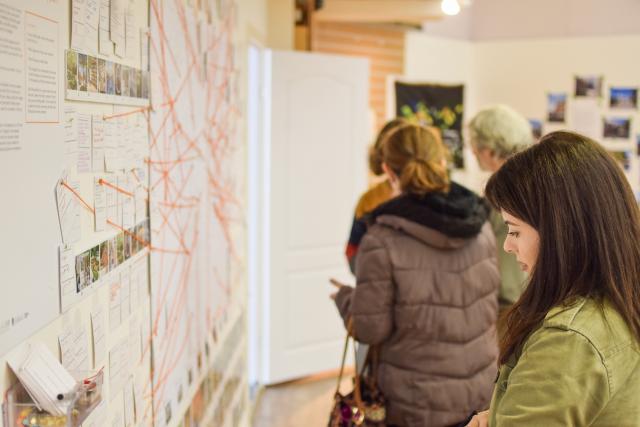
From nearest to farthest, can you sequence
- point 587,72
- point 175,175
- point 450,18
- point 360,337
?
point 175,175 → point 360,337 → point 587,72 → point 450,18

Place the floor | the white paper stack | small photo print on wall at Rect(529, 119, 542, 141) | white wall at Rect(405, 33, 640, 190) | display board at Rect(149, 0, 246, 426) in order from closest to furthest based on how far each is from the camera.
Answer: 1. the white paper stack
2. display board at Rect(149, 0, 246, 426)
3. the floor
4. white wall at Rect(405, 33, 640, 190)
5. small photo print on wall at Rect(529, 119, 542, 141)

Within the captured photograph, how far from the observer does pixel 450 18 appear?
18.3 feet

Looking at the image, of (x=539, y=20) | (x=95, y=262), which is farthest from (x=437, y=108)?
(x=95, y=262)

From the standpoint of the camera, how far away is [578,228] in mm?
1166

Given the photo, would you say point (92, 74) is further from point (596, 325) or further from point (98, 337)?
point (596, 325)

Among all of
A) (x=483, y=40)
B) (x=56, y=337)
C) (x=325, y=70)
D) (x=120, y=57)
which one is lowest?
(x=56, y=337)

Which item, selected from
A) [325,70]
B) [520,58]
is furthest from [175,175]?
[520,58]

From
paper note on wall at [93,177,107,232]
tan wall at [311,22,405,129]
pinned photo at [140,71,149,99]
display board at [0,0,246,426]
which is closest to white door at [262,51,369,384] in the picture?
tan wall at [311,22,405,129]

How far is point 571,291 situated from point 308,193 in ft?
10.0

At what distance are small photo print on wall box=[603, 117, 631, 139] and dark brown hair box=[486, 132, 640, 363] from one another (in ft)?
14.3

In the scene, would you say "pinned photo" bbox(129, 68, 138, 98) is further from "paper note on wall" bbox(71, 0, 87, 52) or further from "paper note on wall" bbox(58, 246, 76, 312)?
"paper note on wall" bbox(58, 246, 76, 312)

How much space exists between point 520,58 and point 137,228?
4.40 meters

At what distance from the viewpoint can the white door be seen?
4055mm

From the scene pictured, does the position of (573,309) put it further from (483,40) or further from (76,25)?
(483,40)
